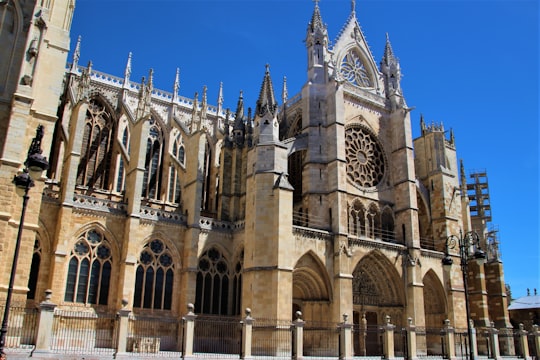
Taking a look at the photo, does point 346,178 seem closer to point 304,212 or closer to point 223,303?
point 304,212

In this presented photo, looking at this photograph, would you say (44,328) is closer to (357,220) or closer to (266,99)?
(266,99)

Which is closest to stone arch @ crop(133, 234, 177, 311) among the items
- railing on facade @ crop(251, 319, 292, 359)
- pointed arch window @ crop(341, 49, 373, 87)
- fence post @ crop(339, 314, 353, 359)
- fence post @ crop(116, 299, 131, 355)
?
railing on facade @ crop(251, 319, 292, 359)

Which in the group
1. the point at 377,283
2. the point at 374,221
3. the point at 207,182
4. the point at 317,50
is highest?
the point at 317,50

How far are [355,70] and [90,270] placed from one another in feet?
64.6

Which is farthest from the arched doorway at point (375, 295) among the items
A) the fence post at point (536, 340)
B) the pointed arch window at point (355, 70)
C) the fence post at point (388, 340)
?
the pointed arch window at point (355, 70)

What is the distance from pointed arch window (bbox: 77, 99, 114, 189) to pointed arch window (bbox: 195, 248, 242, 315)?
795 centimetres

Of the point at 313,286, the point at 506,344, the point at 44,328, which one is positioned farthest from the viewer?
the point at 506,344

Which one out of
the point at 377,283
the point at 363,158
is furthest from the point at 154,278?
the point at 363,158

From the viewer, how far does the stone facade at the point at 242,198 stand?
18.6 metres

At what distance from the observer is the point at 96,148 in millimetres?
28078

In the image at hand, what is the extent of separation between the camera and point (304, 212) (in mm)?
25609

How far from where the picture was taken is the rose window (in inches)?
1100

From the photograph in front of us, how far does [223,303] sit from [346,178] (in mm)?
9212

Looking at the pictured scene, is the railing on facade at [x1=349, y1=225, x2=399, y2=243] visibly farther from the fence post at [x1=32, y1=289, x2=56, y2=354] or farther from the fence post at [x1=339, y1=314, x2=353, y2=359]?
the fence post at [x1=32, y1=289, x2=56, y2=354]
